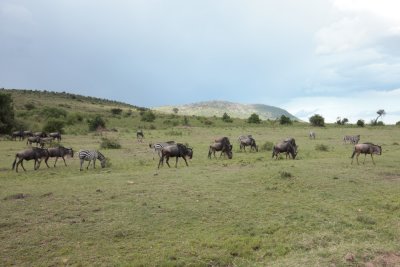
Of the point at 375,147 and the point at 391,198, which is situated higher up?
the point at 375,147

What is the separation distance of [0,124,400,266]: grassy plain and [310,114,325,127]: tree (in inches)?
2040

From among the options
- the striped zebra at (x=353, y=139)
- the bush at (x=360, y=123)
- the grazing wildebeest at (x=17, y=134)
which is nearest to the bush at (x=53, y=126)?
the grazing wildebeest at (x=17, y=134)

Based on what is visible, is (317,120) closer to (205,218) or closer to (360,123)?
(360,123)

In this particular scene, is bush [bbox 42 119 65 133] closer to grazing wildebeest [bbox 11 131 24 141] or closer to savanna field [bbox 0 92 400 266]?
grazing wildebeest [bbox 11 131 24 141]

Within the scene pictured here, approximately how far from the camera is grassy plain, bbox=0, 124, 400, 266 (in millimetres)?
11000

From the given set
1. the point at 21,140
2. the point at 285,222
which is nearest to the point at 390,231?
the point at 285,222

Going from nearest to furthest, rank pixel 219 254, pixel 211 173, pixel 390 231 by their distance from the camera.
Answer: pixel 219 254 < pixel 390 231 < pixel 211 173

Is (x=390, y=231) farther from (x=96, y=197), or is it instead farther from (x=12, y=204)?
(x=12, y=204)

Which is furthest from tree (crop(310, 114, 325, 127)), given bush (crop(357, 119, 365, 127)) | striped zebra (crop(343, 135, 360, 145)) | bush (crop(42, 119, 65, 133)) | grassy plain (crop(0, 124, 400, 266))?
grassy plain (crop(0, 124, 400, 266))

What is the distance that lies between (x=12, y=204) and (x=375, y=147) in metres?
20.9

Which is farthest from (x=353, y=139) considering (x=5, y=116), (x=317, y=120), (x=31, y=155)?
(x=5, y=116)

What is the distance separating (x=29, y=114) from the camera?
66.6 m

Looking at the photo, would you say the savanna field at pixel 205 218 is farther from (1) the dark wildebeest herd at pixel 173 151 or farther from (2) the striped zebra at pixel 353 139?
(2) the striped zebra at pixel 353 139

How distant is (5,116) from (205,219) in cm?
4444
